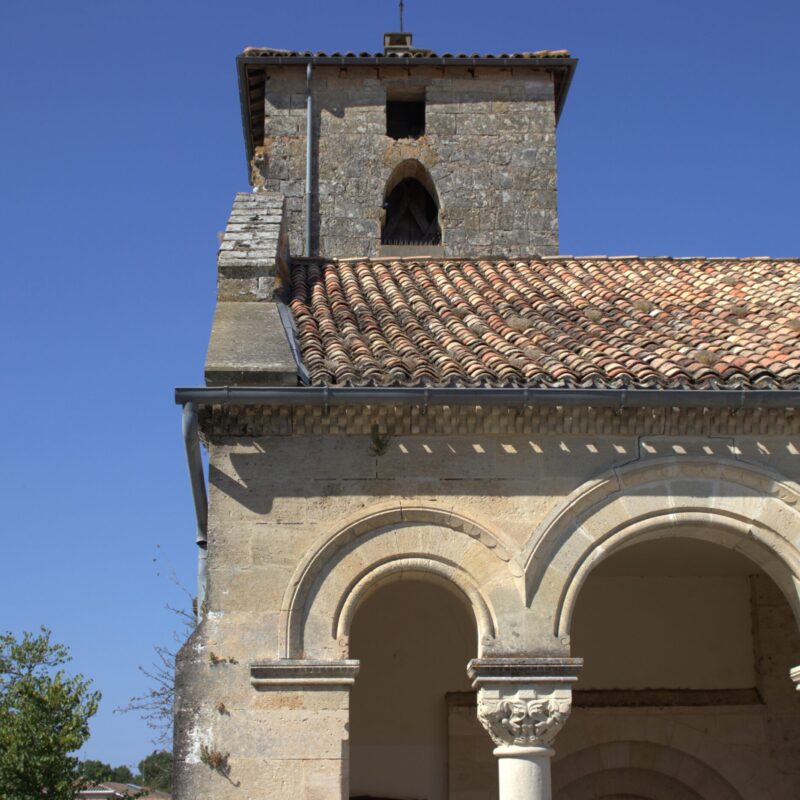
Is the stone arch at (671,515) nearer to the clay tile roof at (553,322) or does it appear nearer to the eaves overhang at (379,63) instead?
the clay tile roof at (553,322)

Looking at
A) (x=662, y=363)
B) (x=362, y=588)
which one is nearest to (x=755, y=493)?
(x=662, y=363)

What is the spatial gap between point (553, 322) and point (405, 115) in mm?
7746

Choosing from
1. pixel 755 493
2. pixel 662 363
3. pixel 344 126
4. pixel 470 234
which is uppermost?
pixel 344 126

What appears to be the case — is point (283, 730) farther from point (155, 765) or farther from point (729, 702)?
point (155, 765)

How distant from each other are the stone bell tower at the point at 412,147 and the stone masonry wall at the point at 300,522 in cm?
777

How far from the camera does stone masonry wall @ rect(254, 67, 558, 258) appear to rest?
17.0 meters

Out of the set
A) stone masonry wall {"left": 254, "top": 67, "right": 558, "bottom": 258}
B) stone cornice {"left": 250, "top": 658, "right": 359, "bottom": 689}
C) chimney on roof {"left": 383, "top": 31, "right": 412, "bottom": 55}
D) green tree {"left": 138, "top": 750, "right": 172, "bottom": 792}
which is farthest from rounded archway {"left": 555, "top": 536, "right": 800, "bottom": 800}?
green tree {"left": 138, "top": 750, "right": 172, "bottom": 792}

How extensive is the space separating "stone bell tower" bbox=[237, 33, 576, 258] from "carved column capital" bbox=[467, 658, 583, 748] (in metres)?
8.80

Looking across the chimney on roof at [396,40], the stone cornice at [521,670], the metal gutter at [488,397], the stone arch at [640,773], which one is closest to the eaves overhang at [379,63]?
the chimney on roof at [396,40]

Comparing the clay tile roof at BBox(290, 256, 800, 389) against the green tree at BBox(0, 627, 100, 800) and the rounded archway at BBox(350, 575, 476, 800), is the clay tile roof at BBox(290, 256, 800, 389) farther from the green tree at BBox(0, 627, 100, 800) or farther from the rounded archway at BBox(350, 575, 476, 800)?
the green tree at BBox(0, 627, 100, 800)

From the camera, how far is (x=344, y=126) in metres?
17.6

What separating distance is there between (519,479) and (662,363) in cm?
153

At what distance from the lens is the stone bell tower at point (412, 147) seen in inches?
670

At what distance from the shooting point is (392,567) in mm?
9070
